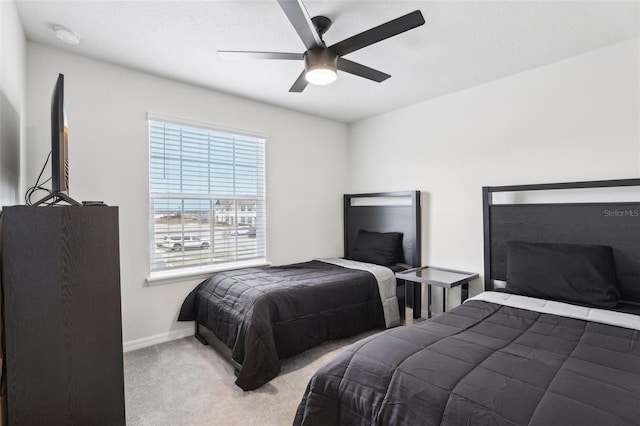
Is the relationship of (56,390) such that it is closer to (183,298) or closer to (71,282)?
(71,282)

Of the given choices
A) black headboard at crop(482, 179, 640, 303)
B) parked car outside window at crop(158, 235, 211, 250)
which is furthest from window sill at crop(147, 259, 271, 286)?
black headboard at crop(482, 179, 640, 303)

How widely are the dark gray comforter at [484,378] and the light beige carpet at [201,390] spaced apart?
59cm

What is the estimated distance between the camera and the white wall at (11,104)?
62.4 inches

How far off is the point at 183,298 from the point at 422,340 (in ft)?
7.84

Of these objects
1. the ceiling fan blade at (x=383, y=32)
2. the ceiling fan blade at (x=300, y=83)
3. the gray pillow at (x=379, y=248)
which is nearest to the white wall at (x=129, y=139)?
the gray pillow at (x=379, y=248)

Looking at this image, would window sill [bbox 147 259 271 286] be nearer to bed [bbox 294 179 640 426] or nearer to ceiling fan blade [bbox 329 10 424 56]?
bed [bbox 294 179 640 426]

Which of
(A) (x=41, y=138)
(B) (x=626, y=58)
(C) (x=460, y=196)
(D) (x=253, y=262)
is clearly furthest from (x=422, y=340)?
(A) (x=41, y=138)

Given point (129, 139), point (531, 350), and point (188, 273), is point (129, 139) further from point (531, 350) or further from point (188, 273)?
point (531, 350)

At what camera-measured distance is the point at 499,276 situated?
282cm

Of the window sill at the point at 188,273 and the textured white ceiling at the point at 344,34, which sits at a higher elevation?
the textured white ceiling at the point at 344,34

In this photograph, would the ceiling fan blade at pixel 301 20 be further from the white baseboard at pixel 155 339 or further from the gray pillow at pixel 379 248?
the white baseboard at pixel 155 339

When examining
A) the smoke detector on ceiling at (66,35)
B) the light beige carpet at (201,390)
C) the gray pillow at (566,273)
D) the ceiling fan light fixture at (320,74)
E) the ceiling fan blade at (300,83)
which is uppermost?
the smoke detector on ceiling at (66,35)

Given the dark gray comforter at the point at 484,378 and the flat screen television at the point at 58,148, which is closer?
the dark gray comforter at the point at 484,378

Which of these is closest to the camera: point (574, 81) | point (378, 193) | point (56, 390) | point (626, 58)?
point (56, 390)
